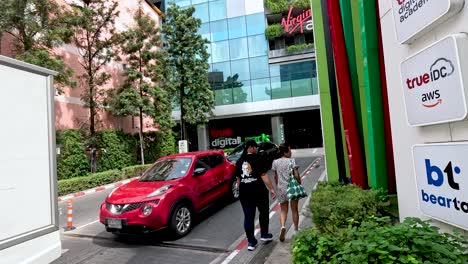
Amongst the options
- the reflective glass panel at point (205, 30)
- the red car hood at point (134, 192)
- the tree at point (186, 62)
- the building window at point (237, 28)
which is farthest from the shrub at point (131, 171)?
the reflective glass panel at point (205, 30)

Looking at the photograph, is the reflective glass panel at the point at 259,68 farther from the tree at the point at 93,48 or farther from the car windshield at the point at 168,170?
the car windshield at the point at 168,170

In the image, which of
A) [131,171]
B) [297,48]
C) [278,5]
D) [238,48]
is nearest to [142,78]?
[131,171]

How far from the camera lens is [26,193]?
2.72 meters

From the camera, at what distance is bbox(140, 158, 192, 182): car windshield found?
7.25 m

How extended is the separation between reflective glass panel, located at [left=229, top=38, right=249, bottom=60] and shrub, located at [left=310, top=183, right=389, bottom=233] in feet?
96.3

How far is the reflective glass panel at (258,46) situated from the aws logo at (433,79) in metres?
29.8

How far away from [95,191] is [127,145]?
6898 millimetres

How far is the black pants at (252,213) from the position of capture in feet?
18.0

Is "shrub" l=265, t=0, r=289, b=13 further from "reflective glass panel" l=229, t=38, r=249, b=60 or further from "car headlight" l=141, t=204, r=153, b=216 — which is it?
"car headlight" l=141, t=204, r=153, b=216

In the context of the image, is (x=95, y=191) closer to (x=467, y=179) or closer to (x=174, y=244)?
(x=174, y=244)

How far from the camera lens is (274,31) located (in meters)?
31.1

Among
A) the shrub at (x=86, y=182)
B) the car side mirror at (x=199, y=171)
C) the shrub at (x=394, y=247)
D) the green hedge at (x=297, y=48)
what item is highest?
the green hedge at (x=297, y=48)

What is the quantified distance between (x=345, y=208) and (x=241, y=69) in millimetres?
29058

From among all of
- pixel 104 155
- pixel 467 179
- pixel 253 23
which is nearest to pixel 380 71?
pixel 467 179
